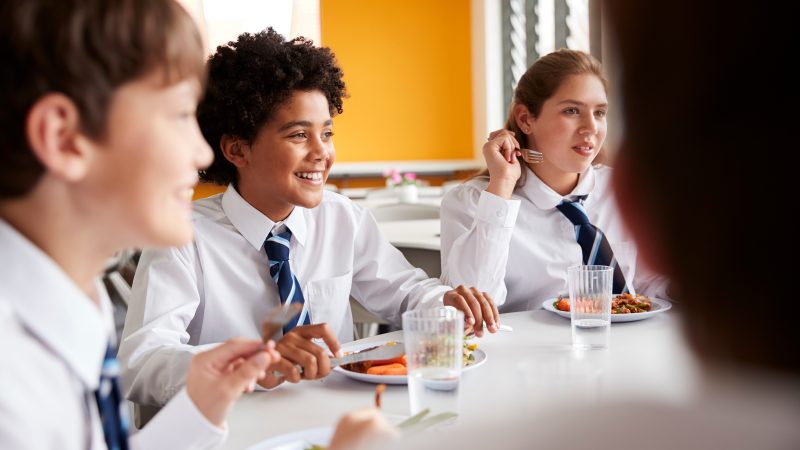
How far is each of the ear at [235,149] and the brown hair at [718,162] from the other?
1504mm

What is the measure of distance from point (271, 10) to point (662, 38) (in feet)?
25.2

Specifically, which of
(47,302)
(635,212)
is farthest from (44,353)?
(635,212)

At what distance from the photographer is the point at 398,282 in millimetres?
1967

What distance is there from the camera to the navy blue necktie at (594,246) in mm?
1915

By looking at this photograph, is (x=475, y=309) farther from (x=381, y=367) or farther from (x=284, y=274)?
(x=284, y=274)

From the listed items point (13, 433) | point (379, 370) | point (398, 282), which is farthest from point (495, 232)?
point (13, 433)

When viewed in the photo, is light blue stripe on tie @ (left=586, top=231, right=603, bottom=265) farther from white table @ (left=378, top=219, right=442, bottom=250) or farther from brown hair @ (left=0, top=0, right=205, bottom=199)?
brown hair @ (left=0, top=0, right=205, bottom=199)

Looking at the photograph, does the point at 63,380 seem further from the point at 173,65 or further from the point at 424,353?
the point at 424,353

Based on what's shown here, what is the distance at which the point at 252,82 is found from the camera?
1.80 meters

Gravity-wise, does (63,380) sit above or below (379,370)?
above

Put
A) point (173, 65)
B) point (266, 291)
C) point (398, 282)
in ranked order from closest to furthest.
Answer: point (173, 65)
point (266, 291)
point (398, 282)

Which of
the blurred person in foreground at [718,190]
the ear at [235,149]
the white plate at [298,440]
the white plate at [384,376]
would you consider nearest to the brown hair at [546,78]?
the ear at [235,149]

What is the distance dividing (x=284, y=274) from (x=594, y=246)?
34.1 inches

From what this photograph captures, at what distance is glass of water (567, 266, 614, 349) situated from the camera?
56.6 inches
